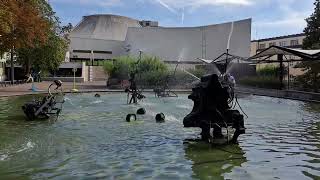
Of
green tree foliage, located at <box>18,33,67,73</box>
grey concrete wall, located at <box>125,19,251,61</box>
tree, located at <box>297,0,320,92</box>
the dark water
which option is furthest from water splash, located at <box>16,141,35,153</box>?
grey concrete wall, located at <box>125,19,251,61</box>

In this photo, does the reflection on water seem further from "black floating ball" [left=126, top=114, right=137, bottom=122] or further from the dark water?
"black floating ball" [left=126, top=114, right=137, bottom=122]

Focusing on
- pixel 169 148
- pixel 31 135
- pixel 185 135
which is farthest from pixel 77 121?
pixel 169 148

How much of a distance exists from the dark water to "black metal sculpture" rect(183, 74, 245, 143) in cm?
63

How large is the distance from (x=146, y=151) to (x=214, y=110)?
2.44m

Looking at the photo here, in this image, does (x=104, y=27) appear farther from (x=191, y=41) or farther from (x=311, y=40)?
(x=311, y=40)

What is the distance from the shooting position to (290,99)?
36.6m

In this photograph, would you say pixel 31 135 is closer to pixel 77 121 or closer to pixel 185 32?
pixel 77 121

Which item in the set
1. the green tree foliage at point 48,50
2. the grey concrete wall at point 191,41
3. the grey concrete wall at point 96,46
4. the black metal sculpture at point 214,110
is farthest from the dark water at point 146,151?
the grey concrete wall at point 96,46

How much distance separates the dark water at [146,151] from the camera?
1062 cm

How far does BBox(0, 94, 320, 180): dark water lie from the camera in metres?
10.6

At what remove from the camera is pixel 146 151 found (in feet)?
43.3

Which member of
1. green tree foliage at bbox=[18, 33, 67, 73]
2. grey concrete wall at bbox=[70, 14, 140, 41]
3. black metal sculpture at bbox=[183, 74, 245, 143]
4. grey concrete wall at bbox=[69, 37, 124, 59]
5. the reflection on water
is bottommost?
the reflection on water

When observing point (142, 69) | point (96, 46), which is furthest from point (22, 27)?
point (96, 46)

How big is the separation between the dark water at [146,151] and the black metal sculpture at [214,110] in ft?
2.06
